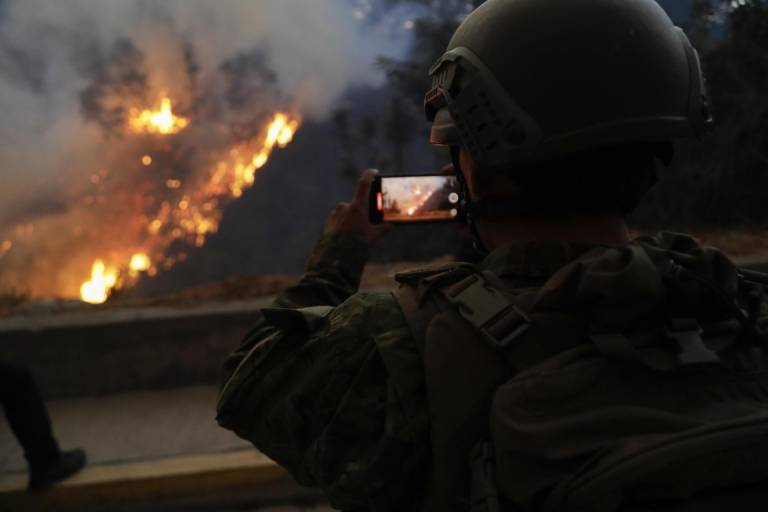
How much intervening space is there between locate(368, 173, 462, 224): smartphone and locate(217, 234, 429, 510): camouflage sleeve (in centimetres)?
47

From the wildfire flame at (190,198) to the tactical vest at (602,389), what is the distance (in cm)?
2220

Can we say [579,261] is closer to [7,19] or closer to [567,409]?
[567,409]

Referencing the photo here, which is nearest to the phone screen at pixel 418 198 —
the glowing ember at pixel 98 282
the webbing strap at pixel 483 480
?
the webbing strap at pixel 483 480

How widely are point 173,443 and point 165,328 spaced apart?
0.91 m

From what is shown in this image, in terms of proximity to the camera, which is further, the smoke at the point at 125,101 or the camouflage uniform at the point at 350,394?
the smoke at the point at 125,101

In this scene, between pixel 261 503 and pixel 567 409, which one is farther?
pixel 261 503

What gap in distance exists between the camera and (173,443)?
11.5ft

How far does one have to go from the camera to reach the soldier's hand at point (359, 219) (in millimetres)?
1441

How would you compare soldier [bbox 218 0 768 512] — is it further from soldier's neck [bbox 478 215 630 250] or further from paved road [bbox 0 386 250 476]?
paved road [bbox 0 386 250 476]

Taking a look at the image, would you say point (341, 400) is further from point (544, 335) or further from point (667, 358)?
point (667, 358)

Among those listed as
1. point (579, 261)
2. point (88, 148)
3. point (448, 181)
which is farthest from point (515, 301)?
point (88, 148)

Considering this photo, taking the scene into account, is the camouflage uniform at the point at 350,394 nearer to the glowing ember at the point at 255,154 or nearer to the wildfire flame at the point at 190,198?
the wildfire flame at the point at 190,198

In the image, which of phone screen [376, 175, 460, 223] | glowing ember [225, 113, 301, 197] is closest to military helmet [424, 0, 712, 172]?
phone screen [376, 175, 460, 223]

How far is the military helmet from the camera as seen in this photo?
1.02 m
